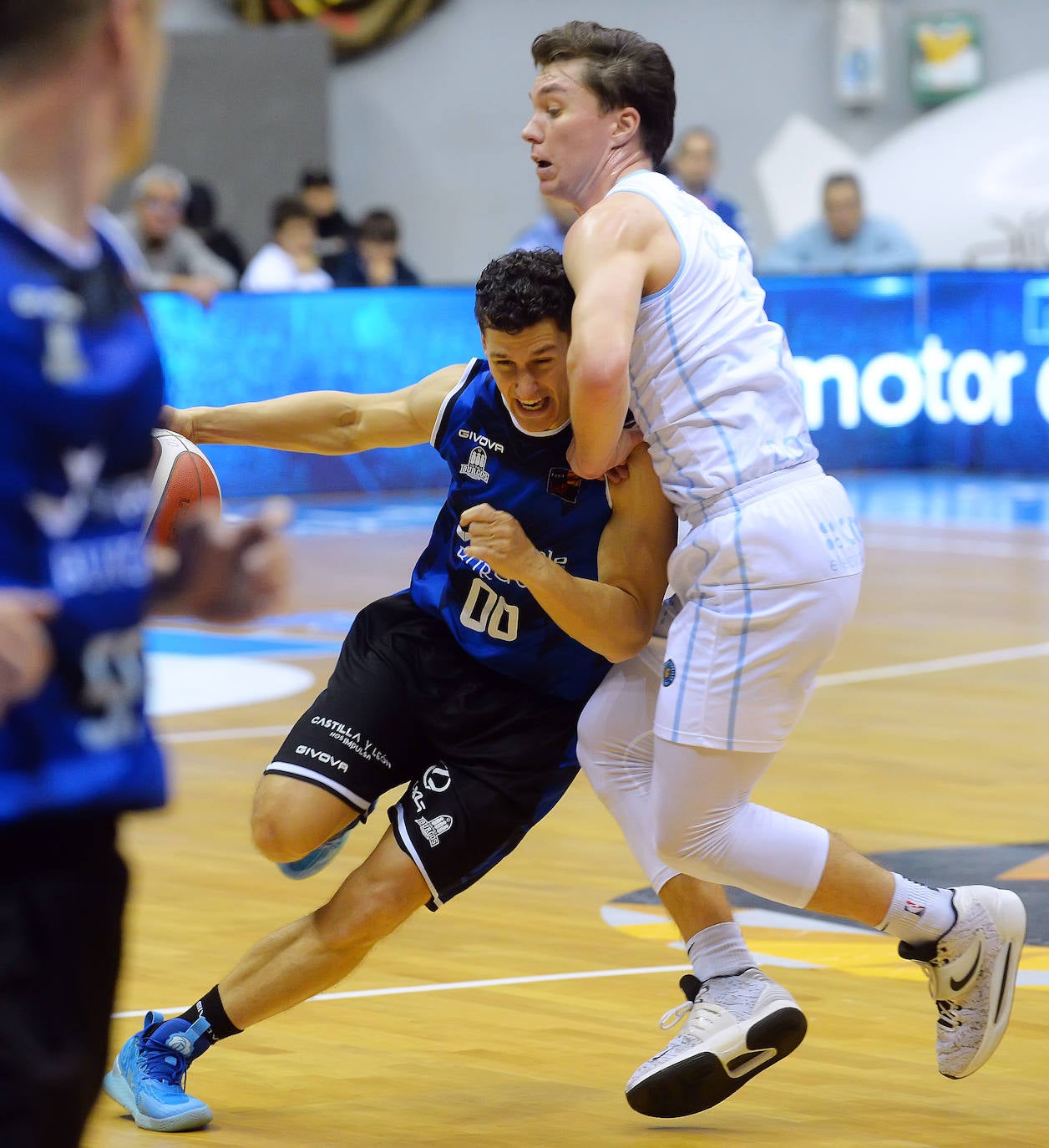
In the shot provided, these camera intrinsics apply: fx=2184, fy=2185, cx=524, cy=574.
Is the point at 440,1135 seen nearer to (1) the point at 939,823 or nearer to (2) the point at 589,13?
(1) the point at 939,823

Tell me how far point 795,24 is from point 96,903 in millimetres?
19060

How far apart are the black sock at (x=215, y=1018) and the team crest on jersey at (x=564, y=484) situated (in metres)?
1.10

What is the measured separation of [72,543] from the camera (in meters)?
2.06

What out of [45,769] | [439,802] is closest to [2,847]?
[45,769]

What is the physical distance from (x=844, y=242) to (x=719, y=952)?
1210 cm

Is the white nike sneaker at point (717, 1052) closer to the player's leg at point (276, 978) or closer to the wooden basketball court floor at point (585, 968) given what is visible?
the wooden basketball court floor at point (585, 968)

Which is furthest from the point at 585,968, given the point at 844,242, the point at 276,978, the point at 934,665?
the point at 844,242

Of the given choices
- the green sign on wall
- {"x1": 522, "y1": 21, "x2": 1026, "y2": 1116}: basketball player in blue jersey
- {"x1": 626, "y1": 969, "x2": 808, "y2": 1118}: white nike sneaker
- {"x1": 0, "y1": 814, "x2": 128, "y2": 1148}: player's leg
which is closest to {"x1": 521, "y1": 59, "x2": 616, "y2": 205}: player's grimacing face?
{"x1": 522, "y1": 21, "x2": 1026, "y2": 1116}: basketball player in blue jersey

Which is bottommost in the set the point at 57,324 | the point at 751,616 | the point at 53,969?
the point at 751,616

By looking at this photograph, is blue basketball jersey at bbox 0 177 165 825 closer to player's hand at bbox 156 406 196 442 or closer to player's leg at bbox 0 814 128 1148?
player's leg at bbox 0 814 128 1148

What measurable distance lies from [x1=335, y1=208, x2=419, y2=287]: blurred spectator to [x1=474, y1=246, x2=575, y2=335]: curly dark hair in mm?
10418

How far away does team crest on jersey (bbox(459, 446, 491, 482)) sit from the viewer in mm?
4078

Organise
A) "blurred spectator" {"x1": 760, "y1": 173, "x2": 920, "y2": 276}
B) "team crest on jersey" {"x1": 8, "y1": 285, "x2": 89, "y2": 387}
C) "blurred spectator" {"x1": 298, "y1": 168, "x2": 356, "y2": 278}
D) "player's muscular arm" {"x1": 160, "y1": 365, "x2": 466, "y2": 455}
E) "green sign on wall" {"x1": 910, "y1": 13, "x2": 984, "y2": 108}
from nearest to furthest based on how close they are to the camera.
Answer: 1. "team crest on jersey" {"x1": 8, "y1": 285, "x2": 89, "y2": 387}
2. "player's muscular arm" {"x1": 160, "y1": 365, "x2": 466, "y2": 455}
3. "blurred spectator" {"x1": 760, "y1": 173, "x2": 920, "y2": 276}
4. "blurred spectator" {"x1": 298, "y1": 168, "x2": 356, "y2": 278}
5. "green sign on wall" {"x1": 910, "y1": 13, "x2": 984, "y2": 108}

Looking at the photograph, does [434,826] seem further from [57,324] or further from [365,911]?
[57,324]
